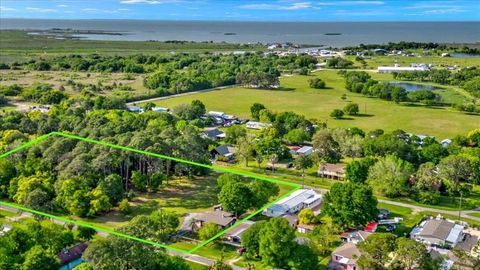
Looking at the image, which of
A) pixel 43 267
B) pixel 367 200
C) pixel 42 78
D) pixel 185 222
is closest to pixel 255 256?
pixel 185 222

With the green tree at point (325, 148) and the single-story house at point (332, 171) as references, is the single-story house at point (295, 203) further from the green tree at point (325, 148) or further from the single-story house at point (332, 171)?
the green tree at point (325, 148)

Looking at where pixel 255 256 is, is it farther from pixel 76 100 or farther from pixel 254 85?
pixel 254 85

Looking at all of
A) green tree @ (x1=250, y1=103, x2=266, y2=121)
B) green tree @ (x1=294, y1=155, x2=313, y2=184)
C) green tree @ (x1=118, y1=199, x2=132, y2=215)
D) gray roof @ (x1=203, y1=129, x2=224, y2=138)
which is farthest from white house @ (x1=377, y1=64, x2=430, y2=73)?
green tree @ (x1=118, y1=199, x2=132, y2=215)

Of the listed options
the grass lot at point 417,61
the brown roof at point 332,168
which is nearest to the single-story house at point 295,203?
the brown roof at point 332,168

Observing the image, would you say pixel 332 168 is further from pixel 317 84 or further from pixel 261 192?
pixel 317 84

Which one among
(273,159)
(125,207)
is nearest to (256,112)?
(273,159)

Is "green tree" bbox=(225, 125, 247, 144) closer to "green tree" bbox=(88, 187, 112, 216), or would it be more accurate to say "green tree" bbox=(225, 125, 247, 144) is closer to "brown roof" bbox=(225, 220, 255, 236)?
"brown roof" bbox=(225, 220, 255, 236)
